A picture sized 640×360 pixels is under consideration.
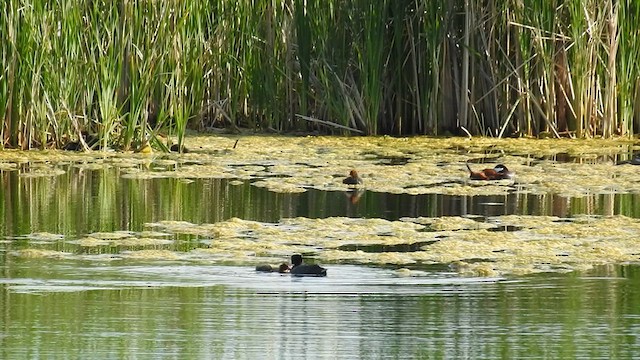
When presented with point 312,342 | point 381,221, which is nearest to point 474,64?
point 381,221

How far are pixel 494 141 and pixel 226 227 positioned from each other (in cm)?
610

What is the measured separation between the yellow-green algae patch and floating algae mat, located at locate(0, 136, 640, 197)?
176 cm

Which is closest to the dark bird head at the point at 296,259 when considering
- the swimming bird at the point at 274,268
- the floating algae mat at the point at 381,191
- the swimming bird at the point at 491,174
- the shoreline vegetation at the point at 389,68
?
the swimming bird at the point at 274,268

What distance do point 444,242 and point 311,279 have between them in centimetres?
143

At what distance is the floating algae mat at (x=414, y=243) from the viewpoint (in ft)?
24.9

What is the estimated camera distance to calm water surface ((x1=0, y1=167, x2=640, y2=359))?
5469mm

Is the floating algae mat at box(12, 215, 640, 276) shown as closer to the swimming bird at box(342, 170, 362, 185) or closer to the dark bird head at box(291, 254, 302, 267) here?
the dark bird head at box(291, 254, 302, 267)

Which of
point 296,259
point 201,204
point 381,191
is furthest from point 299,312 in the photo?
point 381,191

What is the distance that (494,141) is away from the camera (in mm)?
14438

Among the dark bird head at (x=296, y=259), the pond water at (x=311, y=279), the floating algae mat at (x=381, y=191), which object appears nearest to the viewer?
the pond water at (x=311, y=279)

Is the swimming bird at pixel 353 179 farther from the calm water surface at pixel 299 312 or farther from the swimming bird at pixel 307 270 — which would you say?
the swimming bird at pixel 307 270

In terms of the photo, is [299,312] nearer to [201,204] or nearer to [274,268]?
[274,268]

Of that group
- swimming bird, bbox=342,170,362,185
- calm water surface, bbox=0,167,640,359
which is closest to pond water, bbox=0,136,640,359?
calm water surface, bbox=0,167,640,359

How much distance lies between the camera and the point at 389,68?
49.8 ft
